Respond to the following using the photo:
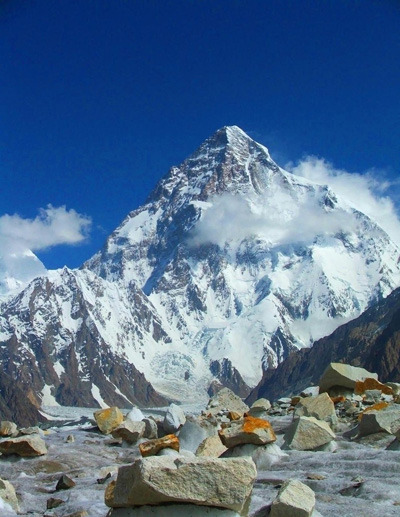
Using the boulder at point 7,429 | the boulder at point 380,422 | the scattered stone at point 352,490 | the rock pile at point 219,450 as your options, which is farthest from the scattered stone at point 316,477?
the boulder at point 7,429

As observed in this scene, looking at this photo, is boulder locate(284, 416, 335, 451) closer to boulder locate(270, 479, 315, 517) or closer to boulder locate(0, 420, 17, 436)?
boulder locate(270, 479, 315, 517)

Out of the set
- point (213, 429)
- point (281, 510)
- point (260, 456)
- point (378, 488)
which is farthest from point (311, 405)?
point (281, 510)

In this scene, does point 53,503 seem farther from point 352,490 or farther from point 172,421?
point 172,421

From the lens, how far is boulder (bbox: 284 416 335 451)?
19.1 metres

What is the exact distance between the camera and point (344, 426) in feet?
75.0

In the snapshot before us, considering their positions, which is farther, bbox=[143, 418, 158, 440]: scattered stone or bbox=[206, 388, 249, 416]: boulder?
bbox=[206, 388, 249, 416]: boulder

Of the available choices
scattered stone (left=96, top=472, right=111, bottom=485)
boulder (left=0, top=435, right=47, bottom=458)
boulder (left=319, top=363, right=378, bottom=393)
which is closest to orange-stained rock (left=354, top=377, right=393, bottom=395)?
boulder (left=319, top=363, right=378, bottom=393)

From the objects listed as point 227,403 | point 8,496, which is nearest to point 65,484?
point 8,496

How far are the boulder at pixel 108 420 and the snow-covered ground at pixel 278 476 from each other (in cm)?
343

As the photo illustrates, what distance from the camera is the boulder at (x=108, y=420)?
27.4 metres

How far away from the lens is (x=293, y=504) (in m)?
11.0

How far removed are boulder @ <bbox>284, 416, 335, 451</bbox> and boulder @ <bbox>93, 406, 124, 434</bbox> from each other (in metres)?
10.1

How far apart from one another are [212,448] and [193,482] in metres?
7.99

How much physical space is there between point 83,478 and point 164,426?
7019 mm
